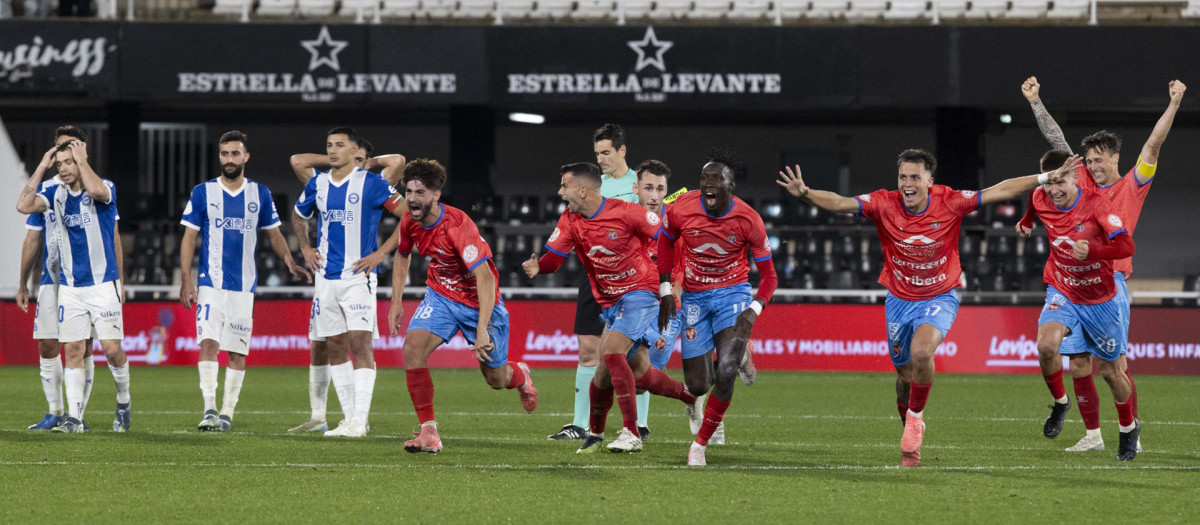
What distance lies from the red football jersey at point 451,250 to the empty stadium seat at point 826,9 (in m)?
16.0

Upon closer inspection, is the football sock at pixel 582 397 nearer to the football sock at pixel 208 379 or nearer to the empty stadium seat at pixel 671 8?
the football sock at pixel 208 379

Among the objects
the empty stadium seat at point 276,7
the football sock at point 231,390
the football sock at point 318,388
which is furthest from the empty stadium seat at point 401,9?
the football sock at point 318,388

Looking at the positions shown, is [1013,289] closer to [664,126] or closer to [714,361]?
[664,126]

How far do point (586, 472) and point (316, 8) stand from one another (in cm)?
1851

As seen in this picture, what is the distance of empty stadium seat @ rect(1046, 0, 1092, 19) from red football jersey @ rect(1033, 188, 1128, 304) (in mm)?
15438

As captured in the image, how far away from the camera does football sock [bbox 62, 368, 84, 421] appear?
1017 centimetres

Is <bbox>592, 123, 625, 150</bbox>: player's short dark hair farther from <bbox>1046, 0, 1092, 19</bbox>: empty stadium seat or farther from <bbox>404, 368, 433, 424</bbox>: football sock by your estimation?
<bbox>1046, 0, 1092, 19</bbox>: empty stadium seat

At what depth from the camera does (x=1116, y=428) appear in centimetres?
1103

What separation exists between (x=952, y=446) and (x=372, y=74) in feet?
49.2

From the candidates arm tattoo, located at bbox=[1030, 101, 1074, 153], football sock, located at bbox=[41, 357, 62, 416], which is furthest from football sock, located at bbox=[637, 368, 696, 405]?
football sock, located at bbox=[41, 357, 62, 416]

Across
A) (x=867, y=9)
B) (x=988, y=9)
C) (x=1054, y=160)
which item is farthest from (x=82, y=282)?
(x=988, y=9)

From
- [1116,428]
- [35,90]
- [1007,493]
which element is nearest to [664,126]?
[35,90]

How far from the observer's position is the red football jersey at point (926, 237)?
8492 millimetres

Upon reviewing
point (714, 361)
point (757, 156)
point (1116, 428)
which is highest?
point (757, 156)
